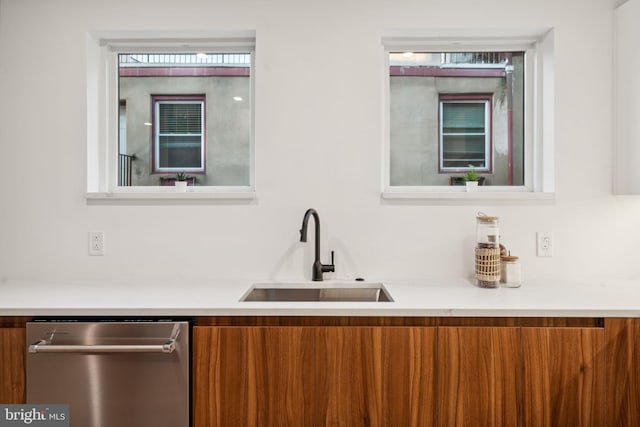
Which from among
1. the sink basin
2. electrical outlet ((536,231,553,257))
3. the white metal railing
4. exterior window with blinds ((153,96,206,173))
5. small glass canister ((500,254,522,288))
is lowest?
the sink basin

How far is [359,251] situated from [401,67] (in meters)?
0.97

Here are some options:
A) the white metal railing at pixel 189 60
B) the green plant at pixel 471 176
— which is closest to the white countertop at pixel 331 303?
the green plant at pixel 471 176

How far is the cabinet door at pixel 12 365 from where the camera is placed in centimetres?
143

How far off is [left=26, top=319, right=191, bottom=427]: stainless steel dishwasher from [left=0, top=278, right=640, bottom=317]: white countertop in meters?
0.07

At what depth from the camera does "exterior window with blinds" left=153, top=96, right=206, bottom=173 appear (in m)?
2.15

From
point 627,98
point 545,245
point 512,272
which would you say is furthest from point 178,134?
point 627,98

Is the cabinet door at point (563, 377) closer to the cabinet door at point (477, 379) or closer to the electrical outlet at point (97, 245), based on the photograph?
the cabinet door at point (477, 379)

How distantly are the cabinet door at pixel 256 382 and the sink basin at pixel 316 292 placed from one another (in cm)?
51

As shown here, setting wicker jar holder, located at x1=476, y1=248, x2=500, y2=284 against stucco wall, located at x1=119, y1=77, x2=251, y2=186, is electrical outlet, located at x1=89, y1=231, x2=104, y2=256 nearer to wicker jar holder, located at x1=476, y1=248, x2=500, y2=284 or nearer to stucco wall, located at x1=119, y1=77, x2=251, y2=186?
stucco wall, located at x1=119, y1=77, x2=251, y2=186

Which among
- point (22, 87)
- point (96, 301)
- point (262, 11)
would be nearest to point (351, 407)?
point (96, 301)

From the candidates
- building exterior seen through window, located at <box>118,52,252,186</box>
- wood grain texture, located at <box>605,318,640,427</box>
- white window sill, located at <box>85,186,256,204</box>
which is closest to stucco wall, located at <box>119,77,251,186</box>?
building exterior seen through window, located at <box>118,52,252,186</box>

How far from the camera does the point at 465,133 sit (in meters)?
2.14

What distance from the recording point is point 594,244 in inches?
78.4

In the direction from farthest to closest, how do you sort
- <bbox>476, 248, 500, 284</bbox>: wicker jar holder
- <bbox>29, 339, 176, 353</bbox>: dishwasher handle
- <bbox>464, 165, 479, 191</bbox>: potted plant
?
1. <bbox>464, 165, 479, 191</bbox>: potted plant
2. <bbox>476, 248, 500, 284</bbox>: wicker jar holder
3. <bbox>29, 339, 176, 353</bbox>: dishwasher handle
